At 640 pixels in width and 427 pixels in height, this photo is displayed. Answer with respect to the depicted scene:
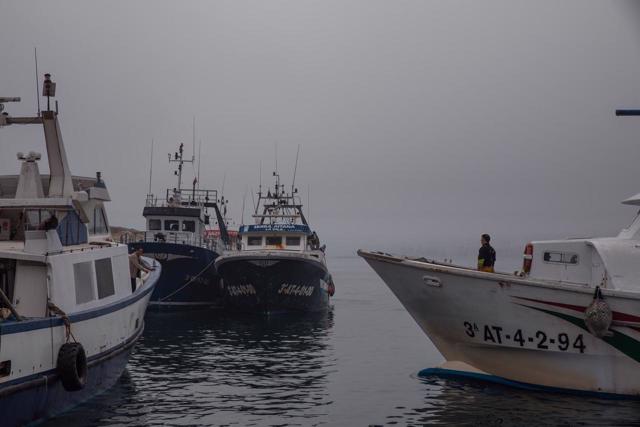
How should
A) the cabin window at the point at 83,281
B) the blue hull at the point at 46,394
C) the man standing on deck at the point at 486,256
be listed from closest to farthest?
1. the blue hull at the point at 46,394
2. the cabin window at the point at 83,281
3. the man standing on deck at the point at 486,256

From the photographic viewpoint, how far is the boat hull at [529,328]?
1514 centimetres

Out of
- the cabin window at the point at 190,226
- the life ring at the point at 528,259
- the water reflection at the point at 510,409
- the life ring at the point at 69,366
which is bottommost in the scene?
the water reflection at the point at 510,409

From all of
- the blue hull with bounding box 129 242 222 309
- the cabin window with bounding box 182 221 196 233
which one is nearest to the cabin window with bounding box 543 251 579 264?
the blue hull with bounding box 129 242 222 309

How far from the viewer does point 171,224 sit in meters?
41.4

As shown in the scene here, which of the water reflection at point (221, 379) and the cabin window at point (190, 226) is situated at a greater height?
the cabin window at point (190, 226)

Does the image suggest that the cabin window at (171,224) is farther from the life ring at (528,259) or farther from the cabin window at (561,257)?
the cabin window at (561,257)

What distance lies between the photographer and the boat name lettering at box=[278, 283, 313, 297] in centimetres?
3375

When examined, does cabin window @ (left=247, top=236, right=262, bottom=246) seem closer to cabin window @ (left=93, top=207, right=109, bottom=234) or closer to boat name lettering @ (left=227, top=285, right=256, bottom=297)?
boat name lettering @ (left=227, top=285, right=256, bottom=297)

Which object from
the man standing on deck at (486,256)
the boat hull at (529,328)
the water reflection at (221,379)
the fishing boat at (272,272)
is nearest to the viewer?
the water reflection at (221,379)

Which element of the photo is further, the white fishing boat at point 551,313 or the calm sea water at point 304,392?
the white fishing boat at point 551,313

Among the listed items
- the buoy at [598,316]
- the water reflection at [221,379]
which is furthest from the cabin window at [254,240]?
the buoy at [598,316]

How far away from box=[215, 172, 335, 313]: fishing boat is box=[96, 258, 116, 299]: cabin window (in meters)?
16.4

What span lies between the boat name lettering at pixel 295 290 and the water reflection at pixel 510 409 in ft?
57.7

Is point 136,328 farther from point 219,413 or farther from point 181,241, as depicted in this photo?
point 181,241
